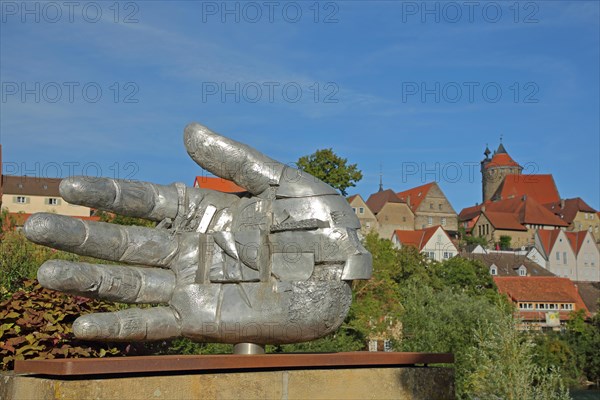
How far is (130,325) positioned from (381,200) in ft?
264

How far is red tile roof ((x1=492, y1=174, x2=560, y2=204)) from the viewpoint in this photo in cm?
10719

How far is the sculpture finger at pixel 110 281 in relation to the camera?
6289mm

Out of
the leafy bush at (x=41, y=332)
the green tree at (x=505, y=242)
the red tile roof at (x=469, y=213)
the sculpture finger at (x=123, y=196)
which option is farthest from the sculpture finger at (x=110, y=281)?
the red tile roof at (x=469, y=213)

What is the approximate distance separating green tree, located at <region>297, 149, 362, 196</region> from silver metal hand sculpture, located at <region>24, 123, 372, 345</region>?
22.4m

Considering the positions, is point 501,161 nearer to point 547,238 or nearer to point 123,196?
point 547,238

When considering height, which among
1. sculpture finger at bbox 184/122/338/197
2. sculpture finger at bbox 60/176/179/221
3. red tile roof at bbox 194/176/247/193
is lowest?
sculpture finger at bbox 60/176/179/221

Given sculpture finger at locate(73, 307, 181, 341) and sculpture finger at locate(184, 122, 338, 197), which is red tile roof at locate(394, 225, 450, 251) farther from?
sculpture finger at locate(73, 307, 181, 341)

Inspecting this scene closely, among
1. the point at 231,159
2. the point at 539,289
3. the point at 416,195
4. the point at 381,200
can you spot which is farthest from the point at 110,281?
the point at 416,195

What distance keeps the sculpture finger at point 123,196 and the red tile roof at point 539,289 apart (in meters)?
51.1

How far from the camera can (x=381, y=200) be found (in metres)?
86.4

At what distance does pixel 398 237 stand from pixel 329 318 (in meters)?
71.4

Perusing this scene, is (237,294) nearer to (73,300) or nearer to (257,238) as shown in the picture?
(257,238)

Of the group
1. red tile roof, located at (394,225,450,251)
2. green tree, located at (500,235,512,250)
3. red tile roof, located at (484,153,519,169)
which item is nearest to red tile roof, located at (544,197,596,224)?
green tree, located at (500,235,512,250)

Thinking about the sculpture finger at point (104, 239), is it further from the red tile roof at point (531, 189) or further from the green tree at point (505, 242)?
the red tile roof at point (531, 189)
